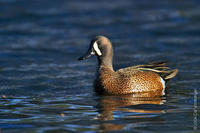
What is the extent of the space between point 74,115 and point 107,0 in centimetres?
1431

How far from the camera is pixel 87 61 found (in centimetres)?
1416

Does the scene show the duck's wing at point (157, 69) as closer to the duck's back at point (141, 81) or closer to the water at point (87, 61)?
the duck's back at point (141, 81)

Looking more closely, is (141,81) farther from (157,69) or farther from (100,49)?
(100,49)

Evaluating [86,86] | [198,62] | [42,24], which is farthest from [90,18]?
[86,86]

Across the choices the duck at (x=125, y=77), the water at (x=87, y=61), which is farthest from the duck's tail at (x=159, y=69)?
the water at (x=87, y=61)

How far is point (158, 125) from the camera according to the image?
23.8 feet

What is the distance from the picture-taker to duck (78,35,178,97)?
9984mm

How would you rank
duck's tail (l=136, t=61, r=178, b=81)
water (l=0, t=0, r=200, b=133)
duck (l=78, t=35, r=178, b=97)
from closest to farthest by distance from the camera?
water (l=0, t=0, r=200, b=133) → duck (l=78, t=35, r=178, b=97) → duck's tail (l=136, t=61, r=178, b=81)

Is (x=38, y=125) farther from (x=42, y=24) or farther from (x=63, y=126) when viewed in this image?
(x=42, y=24)

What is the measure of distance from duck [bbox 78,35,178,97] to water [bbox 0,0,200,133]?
26cm

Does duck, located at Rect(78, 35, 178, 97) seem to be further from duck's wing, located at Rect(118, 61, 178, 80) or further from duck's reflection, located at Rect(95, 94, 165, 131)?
duck's reflection, located at Rect(95, 94, 165, 131)

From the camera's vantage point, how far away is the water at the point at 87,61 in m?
7.71

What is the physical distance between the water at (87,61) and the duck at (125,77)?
26 cm

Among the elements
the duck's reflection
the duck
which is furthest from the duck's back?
the duck's reflection
